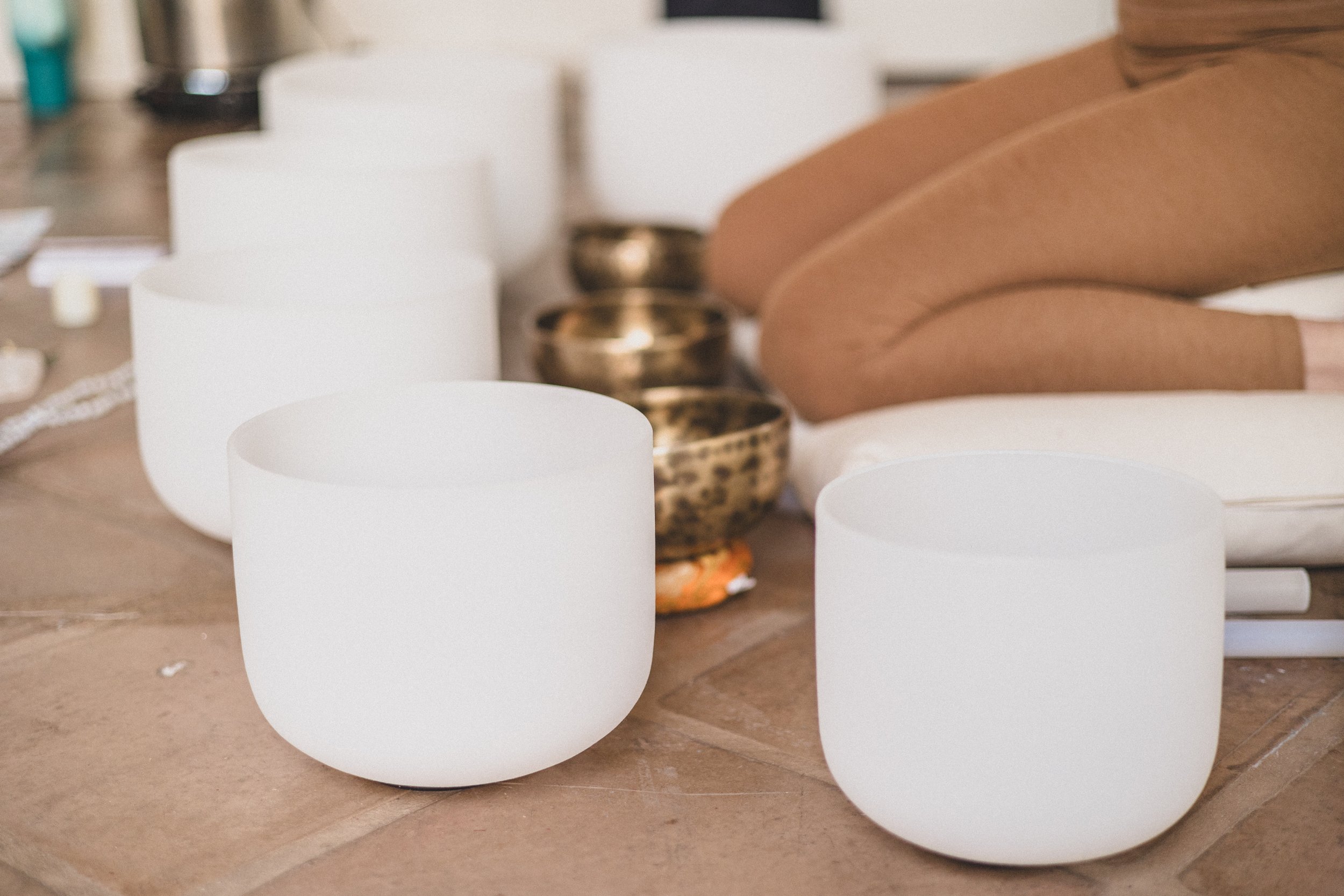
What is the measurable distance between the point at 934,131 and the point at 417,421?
0.96m

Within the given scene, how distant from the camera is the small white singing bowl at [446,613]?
0.83 meters

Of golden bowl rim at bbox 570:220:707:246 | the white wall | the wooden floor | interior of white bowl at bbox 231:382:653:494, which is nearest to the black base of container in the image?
the white wall

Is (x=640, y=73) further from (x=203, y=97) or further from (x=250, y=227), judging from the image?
(x=203, y=97)

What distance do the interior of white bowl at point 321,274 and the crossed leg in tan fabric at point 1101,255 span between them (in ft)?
1.16

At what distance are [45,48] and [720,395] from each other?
3.32m

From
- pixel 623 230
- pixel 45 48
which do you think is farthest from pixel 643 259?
pixel 45 48

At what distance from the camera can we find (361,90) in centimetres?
242

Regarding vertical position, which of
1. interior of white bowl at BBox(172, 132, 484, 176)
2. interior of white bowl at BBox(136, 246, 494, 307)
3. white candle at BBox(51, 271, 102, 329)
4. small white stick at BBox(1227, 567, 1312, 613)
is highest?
interior of white bowl at BBox(172, 132, 484, 176)

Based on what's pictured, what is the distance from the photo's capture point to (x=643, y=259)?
2.24 m

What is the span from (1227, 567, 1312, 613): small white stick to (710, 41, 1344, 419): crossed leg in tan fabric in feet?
0.78

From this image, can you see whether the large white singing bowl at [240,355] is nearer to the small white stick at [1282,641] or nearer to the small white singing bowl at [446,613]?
the small white singing bowl at [446,613]

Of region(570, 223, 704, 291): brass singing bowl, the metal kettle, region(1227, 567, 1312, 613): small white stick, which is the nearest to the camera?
region(1227, 567, 1312, 613): small white stick

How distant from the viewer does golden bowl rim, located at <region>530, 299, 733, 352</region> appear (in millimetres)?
1590

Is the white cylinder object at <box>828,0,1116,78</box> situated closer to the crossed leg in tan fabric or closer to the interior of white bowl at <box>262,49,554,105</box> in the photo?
the interior of white bowl at <box>262,49,554,105</box>
